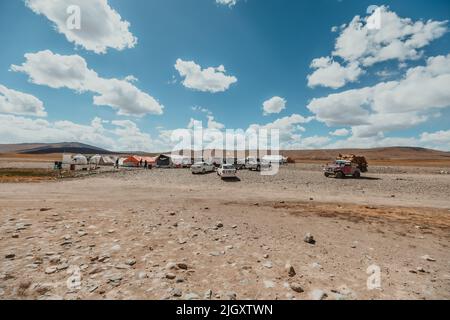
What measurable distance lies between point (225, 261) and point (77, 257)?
3573mm

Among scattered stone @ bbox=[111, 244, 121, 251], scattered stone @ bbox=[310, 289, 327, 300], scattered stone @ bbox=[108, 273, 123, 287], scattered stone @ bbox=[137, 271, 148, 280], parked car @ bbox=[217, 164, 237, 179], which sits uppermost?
parked car @ bbox=[217, 164, 237, 179]

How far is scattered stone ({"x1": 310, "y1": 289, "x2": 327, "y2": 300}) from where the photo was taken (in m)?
4.32

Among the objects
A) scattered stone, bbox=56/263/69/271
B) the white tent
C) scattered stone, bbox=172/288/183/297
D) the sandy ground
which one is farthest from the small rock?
the white tent

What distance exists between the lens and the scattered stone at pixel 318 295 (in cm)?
432

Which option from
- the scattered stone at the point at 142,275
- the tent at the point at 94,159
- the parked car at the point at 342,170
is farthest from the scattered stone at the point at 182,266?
the tent at the point at 94,159

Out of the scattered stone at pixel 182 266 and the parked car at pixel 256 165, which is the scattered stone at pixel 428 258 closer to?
the scattered stone at pixel 182 266

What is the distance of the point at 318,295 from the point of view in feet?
14.3

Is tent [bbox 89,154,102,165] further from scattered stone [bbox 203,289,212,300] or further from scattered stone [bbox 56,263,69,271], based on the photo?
scattered stone [bbox 203,289,212,300]

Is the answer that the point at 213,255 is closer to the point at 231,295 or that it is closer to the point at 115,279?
the point at 231,295

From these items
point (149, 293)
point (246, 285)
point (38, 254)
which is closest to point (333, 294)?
point (246, 285)

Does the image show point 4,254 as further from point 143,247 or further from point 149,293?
point 149,293

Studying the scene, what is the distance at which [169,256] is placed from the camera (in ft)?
19.4

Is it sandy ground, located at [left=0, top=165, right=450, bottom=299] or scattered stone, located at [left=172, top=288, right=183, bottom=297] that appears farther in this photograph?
sandy ground, located at [left=0, top=165, right=450, bottom=299]
